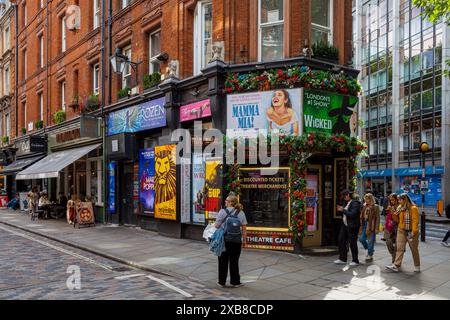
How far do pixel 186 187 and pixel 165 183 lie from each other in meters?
1.02

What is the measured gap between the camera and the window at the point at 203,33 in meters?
14.0

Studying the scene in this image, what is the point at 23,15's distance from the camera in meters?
31.0

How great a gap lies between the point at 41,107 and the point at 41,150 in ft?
13.1

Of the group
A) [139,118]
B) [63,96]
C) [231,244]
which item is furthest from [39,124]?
[231,244]

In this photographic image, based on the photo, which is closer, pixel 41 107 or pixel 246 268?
pixel 246 268

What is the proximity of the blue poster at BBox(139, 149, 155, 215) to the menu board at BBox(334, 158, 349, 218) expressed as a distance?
669 cm

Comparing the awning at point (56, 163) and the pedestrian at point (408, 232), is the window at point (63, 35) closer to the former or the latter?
the awning at point (56, 163)

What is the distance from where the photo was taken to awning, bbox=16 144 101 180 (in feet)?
61.3

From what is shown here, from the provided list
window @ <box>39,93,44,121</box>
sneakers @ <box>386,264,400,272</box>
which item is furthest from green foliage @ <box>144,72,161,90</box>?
window @ <box>39,93,44,121</box>

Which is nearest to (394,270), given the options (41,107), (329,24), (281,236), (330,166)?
(281,236)

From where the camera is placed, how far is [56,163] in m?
20.1

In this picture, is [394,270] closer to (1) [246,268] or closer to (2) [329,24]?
(1) [246,268]

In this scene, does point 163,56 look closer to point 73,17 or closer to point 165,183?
point 165,183

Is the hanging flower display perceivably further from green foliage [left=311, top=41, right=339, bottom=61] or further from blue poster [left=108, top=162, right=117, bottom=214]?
blue poster [left=108, top=162, right=117, bottom=214]
